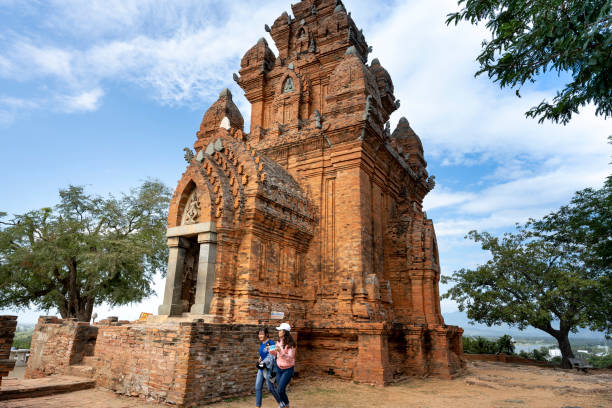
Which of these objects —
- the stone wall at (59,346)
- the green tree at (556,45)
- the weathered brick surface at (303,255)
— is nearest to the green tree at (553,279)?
the weathered brick surface at (303,255)

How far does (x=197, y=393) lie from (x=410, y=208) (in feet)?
33.9

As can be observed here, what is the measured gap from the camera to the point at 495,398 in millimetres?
9438

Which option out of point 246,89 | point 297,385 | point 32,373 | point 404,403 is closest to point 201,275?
point 297,385

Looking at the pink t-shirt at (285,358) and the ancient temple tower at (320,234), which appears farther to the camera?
the ancient temple tower at (320,234)

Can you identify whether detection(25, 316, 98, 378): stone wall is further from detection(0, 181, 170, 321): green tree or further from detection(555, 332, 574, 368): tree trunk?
detection(555, 332, 574, 368): tree trunk

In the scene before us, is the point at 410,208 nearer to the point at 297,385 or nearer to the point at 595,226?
the point at 297,385

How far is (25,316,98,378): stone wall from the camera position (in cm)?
1105

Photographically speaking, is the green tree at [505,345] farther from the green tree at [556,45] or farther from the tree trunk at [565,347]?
the green tree at [556,45]

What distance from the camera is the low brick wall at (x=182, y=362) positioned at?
23.6 ft

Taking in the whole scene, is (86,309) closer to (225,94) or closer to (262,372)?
(225,94)

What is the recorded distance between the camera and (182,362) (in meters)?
7.19

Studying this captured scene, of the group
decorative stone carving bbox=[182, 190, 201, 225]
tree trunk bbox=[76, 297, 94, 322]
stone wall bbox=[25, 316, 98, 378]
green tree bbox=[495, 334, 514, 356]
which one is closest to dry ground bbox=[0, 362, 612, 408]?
stone wall bbox=[25, 316, 98, 378]

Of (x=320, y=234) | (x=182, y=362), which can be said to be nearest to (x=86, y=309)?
(x=320, y=234)

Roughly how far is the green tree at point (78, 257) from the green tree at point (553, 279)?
17263 millimetres
